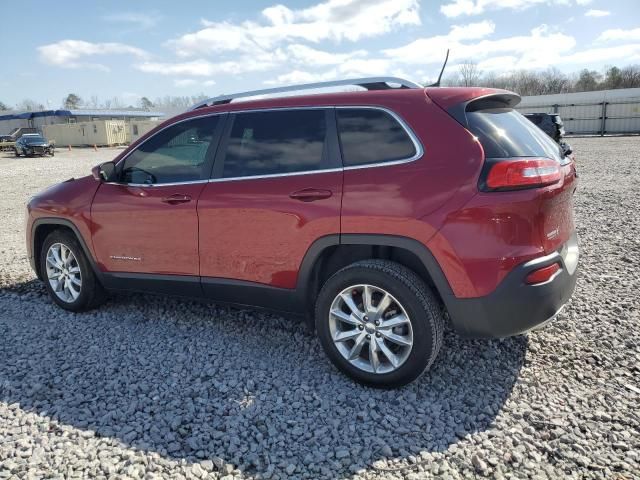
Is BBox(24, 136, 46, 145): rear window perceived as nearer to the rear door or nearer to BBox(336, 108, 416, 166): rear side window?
the rear door

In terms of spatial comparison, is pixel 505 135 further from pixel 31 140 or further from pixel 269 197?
pixel 31 140

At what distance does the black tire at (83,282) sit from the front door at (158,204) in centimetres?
26

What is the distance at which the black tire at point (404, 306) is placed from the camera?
A: 3.01 m

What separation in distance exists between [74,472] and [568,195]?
3.25 m

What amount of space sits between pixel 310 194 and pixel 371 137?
0.53m

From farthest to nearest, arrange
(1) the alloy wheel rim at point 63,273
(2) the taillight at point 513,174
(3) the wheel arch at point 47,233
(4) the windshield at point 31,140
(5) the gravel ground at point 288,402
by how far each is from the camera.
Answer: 1. (4) the windshield at point 31,140
2. (1) the alloy wheel rim at point 63,273
3. (3) the wheel arch at point 47,233
4. (2) the taillight at point 513,174
5. (5) the gravel ground at point 288,402

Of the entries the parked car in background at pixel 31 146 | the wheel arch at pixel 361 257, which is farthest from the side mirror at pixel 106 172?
the parked car in background at pixel 31 146

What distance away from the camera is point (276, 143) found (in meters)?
3.56

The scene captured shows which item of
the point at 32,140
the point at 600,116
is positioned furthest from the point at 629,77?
the point at 32,140

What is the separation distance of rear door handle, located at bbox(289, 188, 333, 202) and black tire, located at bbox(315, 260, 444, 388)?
0.49 m

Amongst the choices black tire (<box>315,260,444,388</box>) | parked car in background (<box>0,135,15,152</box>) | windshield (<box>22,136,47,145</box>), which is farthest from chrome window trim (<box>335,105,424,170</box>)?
parked car in background (<box>0,135,15,152</box>)

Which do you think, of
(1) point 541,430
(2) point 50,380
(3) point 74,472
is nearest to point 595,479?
(1) point 541,430

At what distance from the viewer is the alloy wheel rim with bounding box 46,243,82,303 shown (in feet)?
15.4

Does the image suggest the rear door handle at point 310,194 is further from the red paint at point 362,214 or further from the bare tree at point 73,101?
the bare tree at point 73,101
